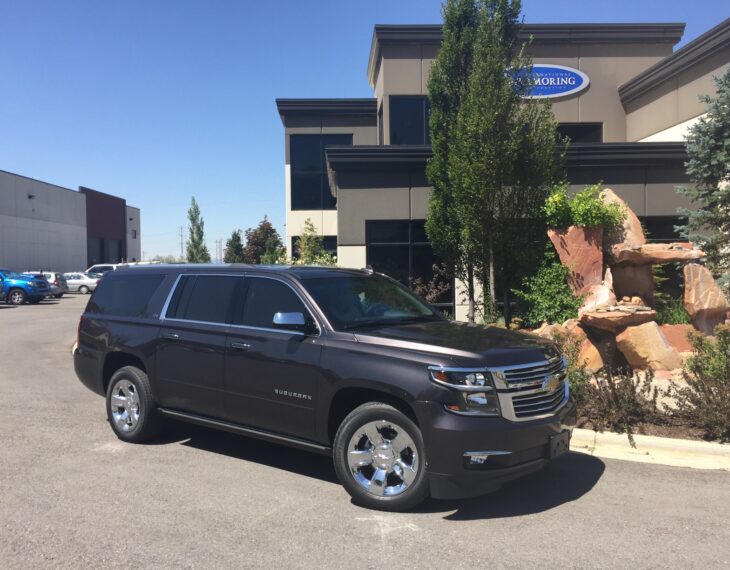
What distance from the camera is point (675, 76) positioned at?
15.9 meters

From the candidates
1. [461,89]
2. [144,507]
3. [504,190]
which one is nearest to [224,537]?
[144,507]

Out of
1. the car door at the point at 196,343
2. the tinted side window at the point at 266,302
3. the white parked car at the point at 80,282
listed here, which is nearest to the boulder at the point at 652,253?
the tinted side window at the point at 266,302

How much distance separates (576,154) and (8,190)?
5081 centimetres

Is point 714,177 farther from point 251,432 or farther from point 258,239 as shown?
point 258,239

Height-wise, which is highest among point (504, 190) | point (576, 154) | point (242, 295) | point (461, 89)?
point (461, 89)

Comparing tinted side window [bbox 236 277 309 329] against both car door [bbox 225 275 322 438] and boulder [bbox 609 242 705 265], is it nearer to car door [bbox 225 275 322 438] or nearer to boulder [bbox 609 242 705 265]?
car door [bbox 225 275 322 438]

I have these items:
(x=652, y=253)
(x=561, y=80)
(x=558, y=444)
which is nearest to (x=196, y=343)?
(x=558, y=444)

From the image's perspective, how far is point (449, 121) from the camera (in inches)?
466

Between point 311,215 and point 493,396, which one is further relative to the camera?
point 311,215

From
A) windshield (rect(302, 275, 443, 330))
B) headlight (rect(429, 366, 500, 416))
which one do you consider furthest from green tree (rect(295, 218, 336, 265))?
headlight (rect(429, 366, 500, 416))

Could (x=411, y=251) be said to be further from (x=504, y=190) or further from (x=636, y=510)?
(x=636, y=510)

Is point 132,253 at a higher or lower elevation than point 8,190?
lower

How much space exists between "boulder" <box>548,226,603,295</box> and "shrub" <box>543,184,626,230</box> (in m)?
0.16

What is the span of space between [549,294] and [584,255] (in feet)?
3.49
